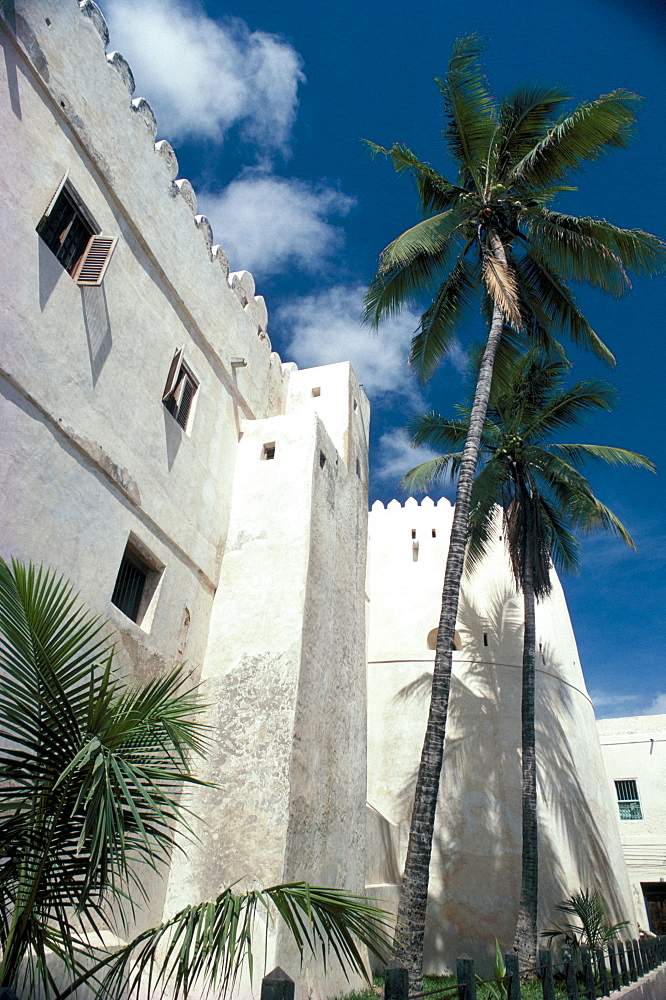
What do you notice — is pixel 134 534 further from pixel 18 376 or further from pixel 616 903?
pixel 616 903

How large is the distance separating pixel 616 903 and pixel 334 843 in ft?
36.1

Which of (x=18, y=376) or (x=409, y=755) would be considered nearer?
(x=18, y=376)

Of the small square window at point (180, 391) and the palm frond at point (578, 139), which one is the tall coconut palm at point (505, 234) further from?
the small square window at point (180, 391)

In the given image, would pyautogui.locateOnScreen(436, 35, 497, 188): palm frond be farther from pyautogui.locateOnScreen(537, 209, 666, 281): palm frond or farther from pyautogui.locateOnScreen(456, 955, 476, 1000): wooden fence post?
pyautogui.locateOnScreen(456, 955, 476, 1000): wooden fence post

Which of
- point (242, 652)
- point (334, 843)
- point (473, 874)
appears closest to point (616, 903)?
point (473, 874)

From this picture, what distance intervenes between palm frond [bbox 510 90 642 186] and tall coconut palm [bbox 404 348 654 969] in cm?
389

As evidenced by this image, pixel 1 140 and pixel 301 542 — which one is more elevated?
pixel 1 140

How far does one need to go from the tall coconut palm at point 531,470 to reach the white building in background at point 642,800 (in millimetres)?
13705

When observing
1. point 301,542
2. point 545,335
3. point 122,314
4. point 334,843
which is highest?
point 545,335

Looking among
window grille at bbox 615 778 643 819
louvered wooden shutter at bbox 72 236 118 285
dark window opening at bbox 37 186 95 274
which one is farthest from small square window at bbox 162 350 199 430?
window grille at bbox 615 778 643 819

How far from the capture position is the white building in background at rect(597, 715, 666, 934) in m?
23.9

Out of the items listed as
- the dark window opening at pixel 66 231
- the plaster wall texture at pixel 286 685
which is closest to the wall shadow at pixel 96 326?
the dark window opening at pixel 66 231

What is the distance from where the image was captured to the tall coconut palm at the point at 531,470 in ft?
50.7

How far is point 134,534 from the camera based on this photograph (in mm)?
7781
